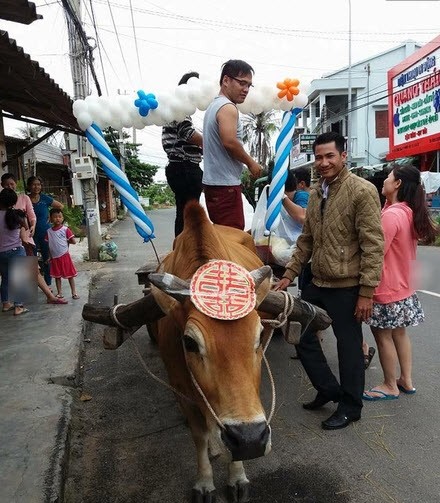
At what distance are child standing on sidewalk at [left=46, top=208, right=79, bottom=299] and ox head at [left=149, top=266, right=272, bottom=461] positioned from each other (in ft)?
18.2

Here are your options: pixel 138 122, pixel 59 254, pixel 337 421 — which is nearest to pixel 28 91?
pixel 59 254

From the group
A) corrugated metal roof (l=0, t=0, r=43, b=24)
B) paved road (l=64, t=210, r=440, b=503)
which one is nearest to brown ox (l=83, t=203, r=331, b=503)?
paved road (l=64, t=210, r=440, b=503)

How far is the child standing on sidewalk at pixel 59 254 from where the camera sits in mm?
7371

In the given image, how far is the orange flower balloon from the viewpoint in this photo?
4.00 metres

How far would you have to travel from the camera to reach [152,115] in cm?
390

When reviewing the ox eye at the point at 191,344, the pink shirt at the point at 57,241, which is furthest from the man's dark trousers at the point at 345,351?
the pink shirt at the point at 57,241

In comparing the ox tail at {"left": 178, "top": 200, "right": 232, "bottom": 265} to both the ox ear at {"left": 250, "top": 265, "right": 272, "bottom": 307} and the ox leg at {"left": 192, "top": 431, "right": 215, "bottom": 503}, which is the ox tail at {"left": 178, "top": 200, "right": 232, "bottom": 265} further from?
the ox leg at {"left": 192, "top": 431, "right": 215, "bottom": 503}

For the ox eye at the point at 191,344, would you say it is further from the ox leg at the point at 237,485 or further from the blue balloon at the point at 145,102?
the blue balloon at the point at 145,102

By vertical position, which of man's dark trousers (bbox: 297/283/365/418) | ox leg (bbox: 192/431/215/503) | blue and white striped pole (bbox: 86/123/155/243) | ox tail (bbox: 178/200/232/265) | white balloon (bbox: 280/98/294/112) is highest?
white balloon (bbox: 280/98/294/112)

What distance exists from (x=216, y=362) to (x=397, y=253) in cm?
246

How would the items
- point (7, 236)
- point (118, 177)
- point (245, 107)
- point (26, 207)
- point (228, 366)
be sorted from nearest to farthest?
point (228, 366)
point (118, 177)
point (245, 107)
point (7, 236)
point (26, 207)

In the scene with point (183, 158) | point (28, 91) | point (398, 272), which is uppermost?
point (28, 91)

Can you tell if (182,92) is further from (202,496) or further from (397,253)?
(202,496)

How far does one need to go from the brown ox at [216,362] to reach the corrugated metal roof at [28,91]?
3.55 metres
